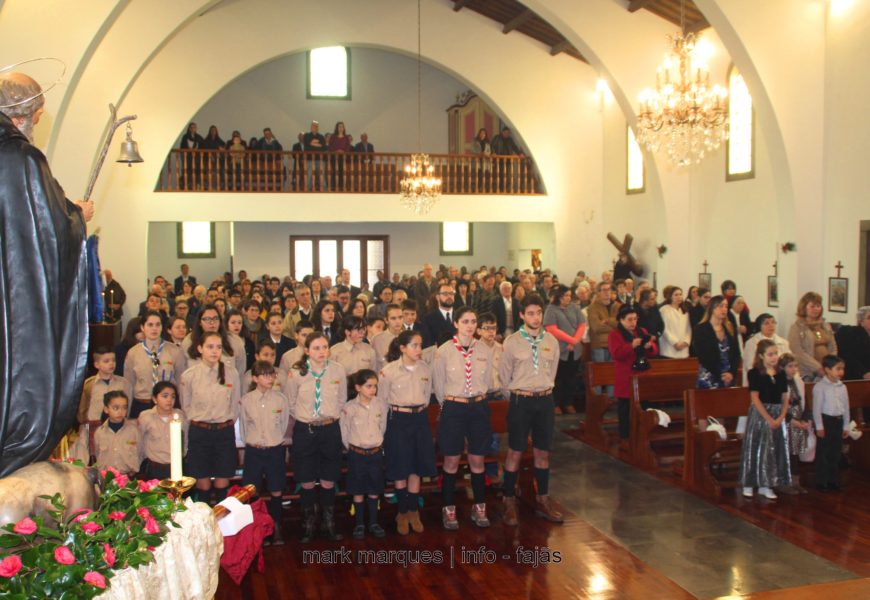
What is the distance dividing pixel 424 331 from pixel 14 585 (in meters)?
7.23

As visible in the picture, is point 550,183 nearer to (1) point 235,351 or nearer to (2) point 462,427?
(1) point 235,351

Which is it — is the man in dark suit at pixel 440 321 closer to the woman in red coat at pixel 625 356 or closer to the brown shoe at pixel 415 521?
the woman in red coat at pixel 625 356

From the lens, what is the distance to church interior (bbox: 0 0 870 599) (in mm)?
5898

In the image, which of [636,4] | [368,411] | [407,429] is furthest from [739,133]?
[368,411]

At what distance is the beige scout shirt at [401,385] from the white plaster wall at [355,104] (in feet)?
54.1

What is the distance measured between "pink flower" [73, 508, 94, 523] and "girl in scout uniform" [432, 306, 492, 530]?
4.36 meters

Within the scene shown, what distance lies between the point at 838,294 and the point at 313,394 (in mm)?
8205

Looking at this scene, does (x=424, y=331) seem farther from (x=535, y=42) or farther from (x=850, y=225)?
(x=535, y=42)

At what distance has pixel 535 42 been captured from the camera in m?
18.0

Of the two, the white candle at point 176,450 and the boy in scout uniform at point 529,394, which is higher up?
the white candle at point 176,450

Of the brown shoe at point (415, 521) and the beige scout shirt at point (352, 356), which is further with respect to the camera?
the beige scout shirt at point (352, 356)

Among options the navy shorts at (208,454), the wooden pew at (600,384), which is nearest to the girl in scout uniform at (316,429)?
the navy shorts at (208,454)

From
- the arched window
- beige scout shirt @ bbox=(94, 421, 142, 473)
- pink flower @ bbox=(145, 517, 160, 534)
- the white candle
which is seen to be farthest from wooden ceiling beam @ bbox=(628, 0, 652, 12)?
pink flower @ bbox=(145, 517, 160, 534)

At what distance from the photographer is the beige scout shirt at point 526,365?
21.6 feet
